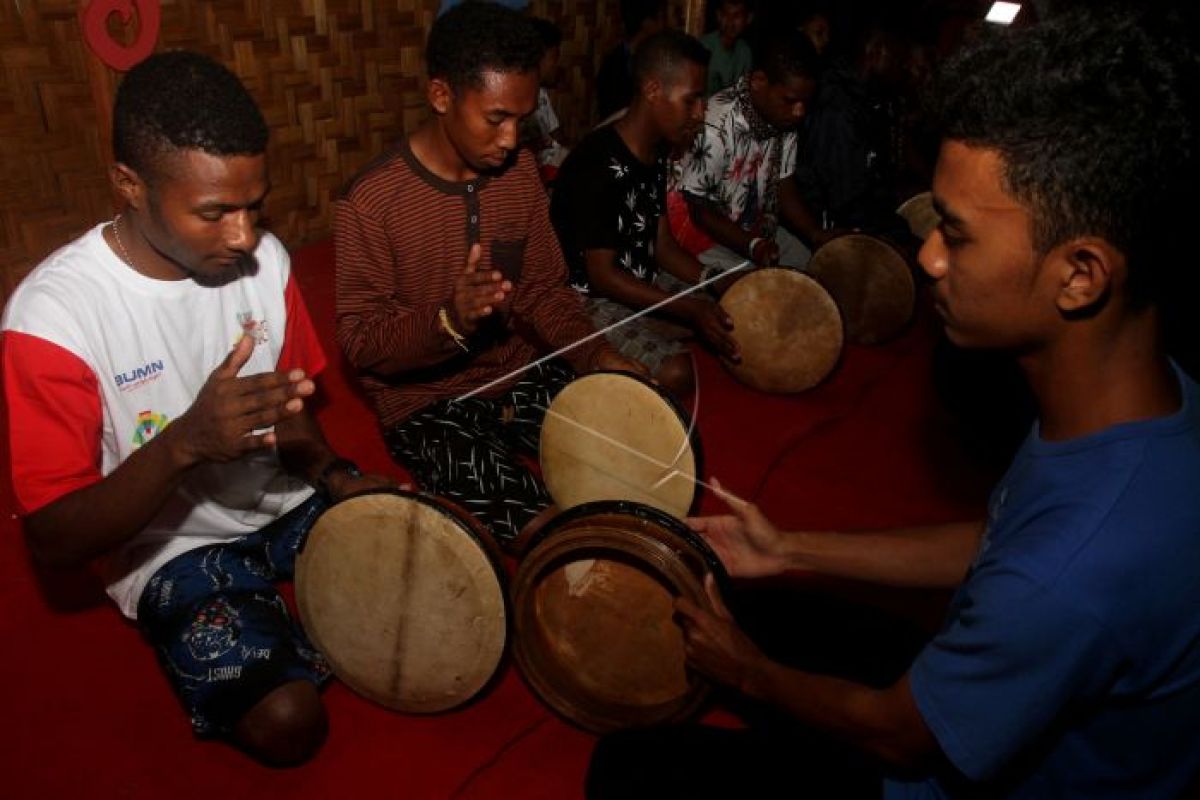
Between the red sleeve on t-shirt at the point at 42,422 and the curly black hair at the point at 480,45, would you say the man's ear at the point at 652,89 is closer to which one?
the curly black hair at the point at 480,45

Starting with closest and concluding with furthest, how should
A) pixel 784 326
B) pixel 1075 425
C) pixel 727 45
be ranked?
pixel 1075 425 < pixel 784 326 < pixel 727 45

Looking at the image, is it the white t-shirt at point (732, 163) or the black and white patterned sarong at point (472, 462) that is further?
the white t-shirt at point (732, 163)

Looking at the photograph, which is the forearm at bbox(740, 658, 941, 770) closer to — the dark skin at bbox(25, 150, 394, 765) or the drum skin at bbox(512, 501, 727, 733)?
the drum skin at bbox(512, 501, 727, 733)

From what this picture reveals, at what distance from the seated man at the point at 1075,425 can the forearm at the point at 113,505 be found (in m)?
1.41

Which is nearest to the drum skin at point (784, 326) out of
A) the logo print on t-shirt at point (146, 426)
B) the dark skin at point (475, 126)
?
the dark skin at point (475, 126)

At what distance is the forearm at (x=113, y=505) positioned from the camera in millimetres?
1698

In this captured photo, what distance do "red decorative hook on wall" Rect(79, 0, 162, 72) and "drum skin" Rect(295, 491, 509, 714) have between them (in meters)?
1.50

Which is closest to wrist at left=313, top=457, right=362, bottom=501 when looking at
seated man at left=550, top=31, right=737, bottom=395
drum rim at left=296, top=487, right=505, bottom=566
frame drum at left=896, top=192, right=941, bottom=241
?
drum rim at left=296, top=487, right=505, bottom=566

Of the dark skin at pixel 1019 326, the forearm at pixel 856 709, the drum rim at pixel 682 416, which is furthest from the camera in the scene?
the drum rim at pixel 682 416

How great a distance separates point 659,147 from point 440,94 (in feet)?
4.81

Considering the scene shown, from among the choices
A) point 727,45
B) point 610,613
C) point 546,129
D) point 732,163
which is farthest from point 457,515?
point 727,45

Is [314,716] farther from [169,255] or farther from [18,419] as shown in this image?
[169,255]

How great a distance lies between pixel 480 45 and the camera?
2.60 meters

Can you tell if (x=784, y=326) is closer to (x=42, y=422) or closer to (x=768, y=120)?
(x=768, y=120)
